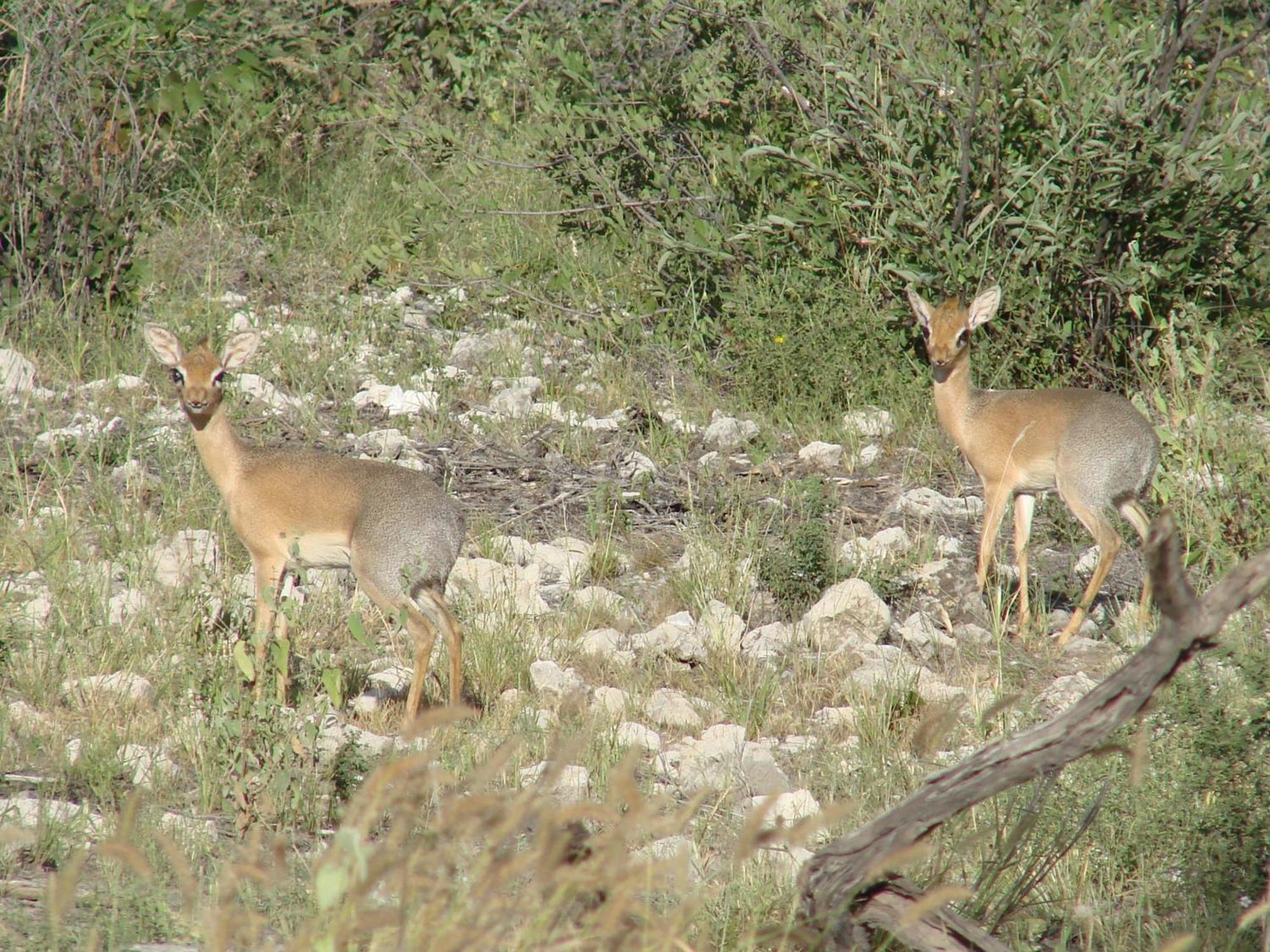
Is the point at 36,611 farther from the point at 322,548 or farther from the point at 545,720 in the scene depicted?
the point at 545,720

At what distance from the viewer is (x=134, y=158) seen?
27.3ft

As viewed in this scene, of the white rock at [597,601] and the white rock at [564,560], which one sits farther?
the white rock at [564,560]

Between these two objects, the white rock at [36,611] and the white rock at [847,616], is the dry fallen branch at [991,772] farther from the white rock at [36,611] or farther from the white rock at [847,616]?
the white rock at [36,611]

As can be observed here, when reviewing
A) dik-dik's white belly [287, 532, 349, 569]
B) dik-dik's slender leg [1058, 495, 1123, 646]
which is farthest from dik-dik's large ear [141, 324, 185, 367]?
dik-dik's slender leg [1058, 495, 1123, 646]

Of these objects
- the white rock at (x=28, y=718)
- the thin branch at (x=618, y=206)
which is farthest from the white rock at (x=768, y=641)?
the thin branch at (x=618, y=206)

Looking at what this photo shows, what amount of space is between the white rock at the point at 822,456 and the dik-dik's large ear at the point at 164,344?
3015 millimetres

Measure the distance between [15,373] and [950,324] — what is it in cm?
446

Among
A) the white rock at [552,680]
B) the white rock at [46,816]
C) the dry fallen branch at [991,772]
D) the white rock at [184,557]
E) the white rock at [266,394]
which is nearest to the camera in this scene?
the dry fallen branch at [991,772]

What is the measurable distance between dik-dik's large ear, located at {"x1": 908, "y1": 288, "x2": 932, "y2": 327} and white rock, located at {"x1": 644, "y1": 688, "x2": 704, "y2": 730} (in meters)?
2.79

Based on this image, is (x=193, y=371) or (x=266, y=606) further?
(x=193, y=371)

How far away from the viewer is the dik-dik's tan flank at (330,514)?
16.1 feet

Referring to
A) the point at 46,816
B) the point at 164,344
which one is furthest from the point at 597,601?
the point at 46,816

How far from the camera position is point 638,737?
14.1 feet

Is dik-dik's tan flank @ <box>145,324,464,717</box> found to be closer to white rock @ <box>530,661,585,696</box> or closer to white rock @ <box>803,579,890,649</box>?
white rock @ <box>530,661,585,696</box>
